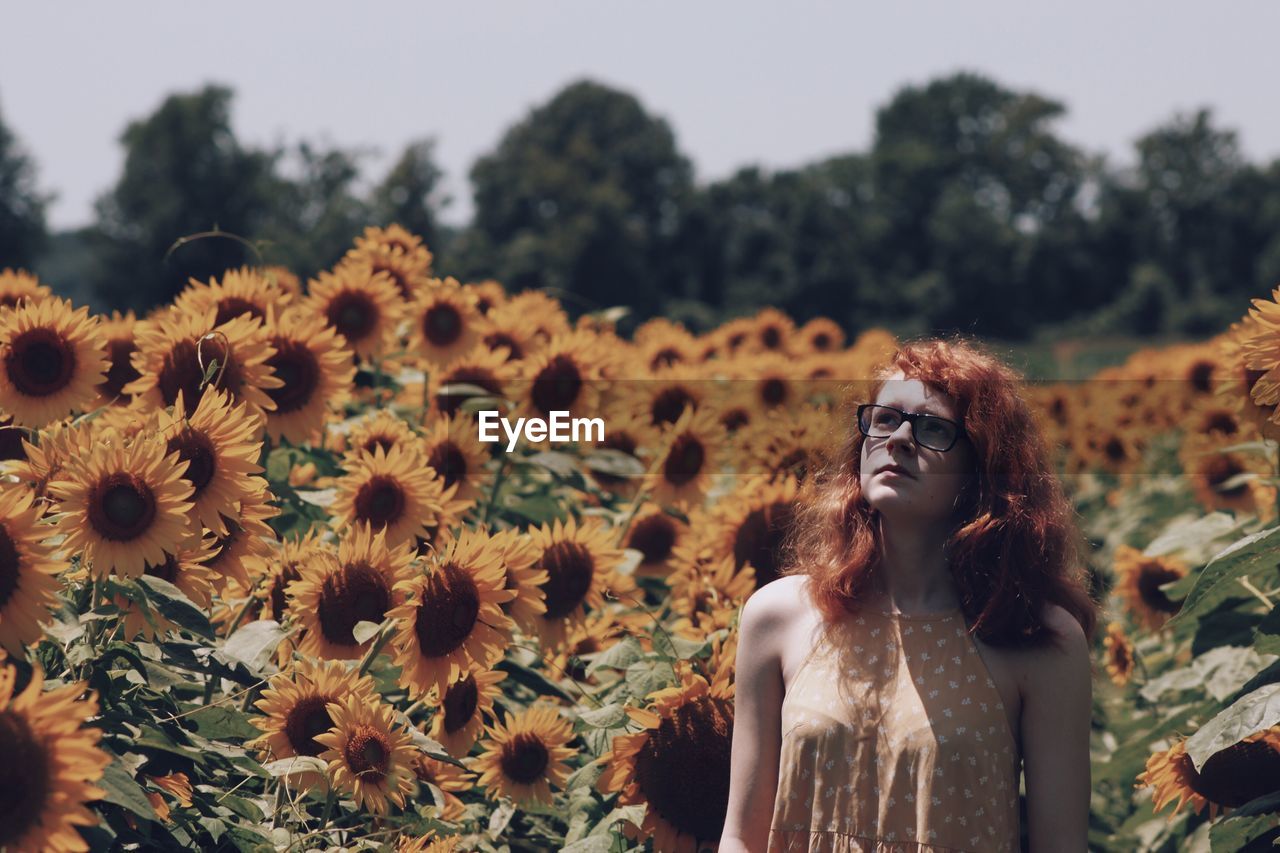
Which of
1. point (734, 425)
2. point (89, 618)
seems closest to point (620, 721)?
point (89, 618)

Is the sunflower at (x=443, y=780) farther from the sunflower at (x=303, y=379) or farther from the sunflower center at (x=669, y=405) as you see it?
the sunflower center at (x=669, y=405)

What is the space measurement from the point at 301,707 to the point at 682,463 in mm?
2214

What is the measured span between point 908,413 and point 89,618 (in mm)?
1698

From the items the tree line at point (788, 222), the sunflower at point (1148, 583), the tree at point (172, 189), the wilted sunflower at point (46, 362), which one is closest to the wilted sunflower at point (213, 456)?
the wilted sunflower at point (46, 362)

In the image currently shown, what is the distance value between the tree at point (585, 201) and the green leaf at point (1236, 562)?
5212cm

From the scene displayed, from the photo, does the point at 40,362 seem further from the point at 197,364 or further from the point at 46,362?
the point at 197,364

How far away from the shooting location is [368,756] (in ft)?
11.1

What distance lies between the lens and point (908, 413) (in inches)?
127

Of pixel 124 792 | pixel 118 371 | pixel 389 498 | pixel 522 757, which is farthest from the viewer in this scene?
pixel 118 371

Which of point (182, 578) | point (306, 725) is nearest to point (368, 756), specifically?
point (306, 725)

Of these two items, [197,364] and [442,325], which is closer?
[197,364]

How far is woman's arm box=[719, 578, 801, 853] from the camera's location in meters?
3.22

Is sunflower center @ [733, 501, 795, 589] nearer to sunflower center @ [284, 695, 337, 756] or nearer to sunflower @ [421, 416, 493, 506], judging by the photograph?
sunflower @ [421, 416, 493, 506]

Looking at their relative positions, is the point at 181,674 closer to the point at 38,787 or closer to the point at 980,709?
the point at 38,787
